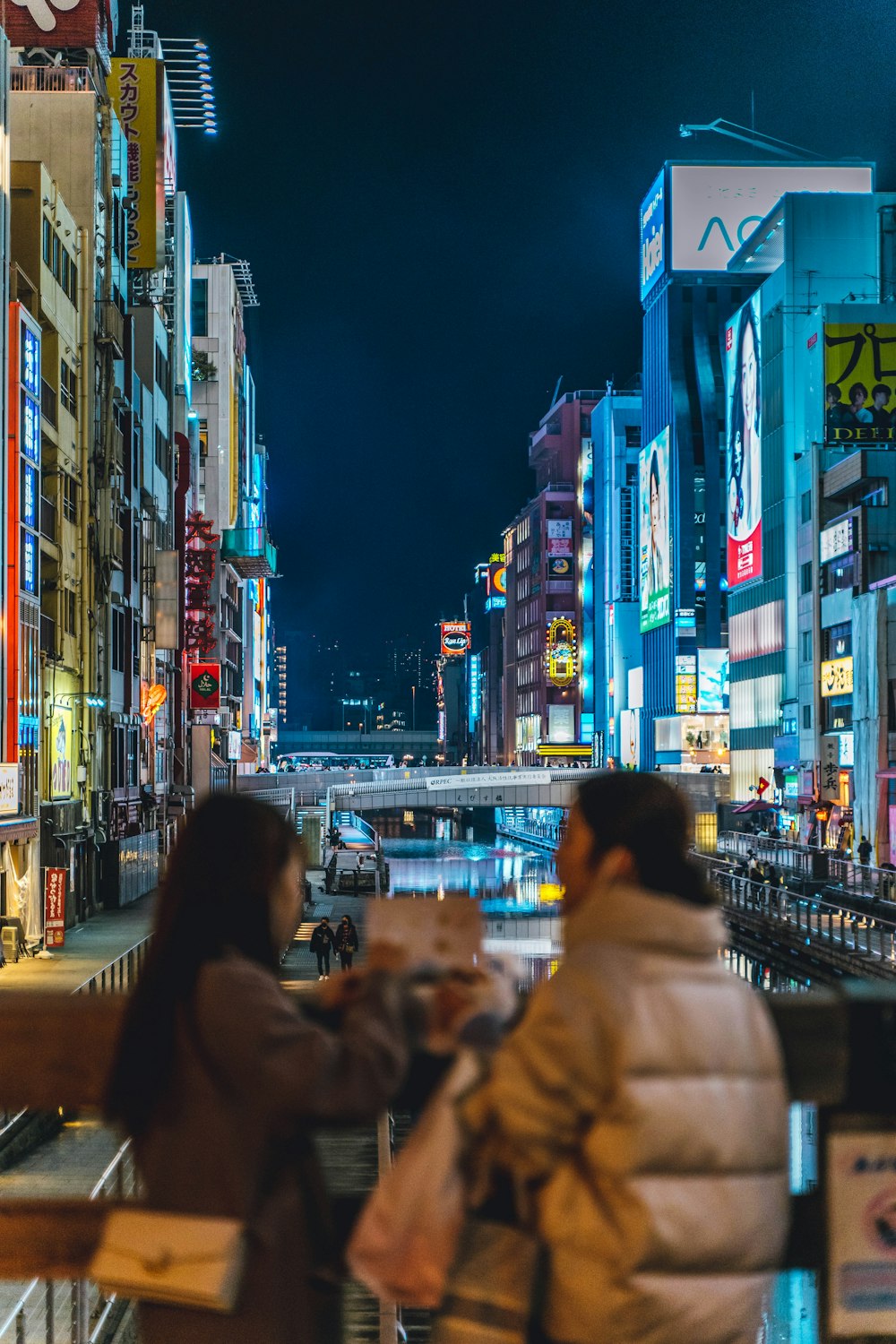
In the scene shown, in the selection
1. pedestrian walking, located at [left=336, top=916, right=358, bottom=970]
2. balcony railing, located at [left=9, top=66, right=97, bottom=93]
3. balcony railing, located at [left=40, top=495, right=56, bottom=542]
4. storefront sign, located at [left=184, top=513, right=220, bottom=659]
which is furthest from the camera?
storefront sign, located at [left=184, top=513, right=220, bottom=659]

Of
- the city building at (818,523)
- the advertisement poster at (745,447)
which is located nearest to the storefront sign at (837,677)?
the city building at (818,523)

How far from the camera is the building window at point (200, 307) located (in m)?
117

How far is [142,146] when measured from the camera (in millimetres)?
61750

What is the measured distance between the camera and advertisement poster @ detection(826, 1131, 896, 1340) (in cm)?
367

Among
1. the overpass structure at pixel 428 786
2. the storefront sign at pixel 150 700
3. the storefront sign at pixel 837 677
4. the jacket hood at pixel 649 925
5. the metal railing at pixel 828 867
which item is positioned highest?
the storefront sign at pixel 837 677

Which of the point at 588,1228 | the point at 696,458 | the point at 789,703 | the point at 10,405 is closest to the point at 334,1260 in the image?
the point at 588,1228

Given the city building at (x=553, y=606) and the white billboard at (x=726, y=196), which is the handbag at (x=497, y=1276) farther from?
the city building at (x=553, y=606)

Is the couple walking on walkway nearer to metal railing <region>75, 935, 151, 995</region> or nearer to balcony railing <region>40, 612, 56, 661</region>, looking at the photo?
metal railing <region>75, 935, 151, 995</region>

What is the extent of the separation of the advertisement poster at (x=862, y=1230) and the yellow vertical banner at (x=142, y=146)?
60.4 m

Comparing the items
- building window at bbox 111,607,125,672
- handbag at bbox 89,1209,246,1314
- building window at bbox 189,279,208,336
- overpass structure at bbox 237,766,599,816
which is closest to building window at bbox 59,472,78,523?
building window at bbox 111,607,125,672

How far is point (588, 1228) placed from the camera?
2.95 metres

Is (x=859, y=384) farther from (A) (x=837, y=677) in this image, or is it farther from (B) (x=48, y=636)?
(B) (x=48, y=636)

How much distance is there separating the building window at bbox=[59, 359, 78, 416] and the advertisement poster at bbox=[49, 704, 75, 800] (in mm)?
9546

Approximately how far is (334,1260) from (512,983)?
772 mm
